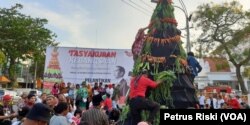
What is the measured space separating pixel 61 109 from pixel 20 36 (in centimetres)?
4623

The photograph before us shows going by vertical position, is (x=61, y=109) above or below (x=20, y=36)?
below

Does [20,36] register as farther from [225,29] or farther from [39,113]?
[39,113]

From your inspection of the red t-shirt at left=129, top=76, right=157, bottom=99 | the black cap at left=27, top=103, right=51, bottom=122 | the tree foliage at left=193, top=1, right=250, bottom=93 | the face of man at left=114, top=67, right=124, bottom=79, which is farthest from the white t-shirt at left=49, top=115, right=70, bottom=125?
the tree foliage at left=193, top=1, right=250, bottom=93

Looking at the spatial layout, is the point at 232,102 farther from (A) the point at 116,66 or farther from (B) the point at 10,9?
(B) the point at 10,9

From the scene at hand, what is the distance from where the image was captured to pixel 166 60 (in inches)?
395

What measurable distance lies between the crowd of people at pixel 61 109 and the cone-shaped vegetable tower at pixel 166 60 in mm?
1510

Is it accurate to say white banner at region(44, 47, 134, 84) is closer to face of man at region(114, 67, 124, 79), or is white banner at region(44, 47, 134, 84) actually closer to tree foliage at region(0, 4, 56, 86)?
face of man at region(114, 67, 124, 79)

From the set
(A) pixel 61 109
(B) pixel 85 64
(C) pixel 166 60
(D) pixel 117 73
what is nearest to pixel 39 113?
(A) pixel 61 109

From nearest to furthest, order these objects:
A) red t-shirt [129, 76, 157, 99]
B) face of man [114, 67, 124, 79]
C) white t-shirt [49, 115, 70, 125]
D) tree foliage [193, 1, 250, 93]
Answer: white t-shirt [49, 115, 70, 125]
red t-shirt [129, 76, 157, 99]
face of man [114, 67, 124, 79]
tree foliage [193, 1, 250, 93]

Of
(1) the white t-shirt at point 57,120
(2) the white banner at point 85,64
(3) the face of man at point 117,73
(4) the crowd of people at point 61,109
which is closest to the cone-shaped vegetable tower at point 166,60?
(4) the crowd of people at point 61,109

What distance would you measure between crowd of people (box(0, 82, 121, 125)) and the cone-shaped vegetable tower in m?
1.51

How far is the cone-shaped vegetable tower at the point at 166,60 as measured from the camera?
9.84 meters

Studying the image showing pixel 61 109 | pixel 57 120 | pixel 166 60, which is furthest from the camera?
pixel 166 60

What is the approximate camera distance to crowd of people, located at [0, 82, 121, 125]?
3.98 meters
